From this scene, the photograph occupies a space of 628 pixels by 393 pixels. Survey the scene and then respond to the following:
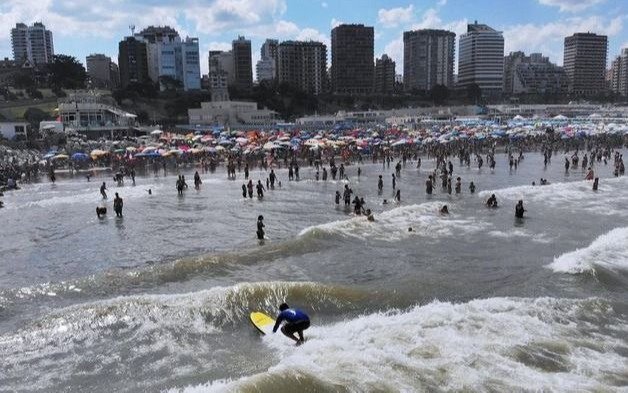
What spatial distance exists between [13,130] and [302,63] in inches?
4320

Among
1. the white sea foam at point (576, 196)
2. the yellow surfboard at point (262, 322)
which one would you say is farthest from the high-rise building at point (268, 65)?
the yellow surfboard at point (262, 322)

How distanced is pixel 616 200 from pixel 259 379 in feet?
83.7

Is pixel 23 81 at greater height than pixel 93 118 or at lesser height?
greater

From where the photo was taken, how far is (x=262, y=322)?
1133cm

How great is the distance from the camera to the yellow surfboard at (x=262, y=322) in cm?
1104

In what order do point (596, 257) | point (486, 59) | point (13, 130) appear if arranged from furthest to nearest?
point (486, 59)
point (13, 130)
point (596, 257)

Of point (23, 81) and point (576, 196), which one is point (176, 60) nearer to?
point (23, 81)

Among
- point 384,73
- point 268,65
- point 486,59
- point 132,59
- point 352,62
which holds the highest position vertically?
point 486,59

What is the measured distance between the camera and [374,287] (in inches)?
540

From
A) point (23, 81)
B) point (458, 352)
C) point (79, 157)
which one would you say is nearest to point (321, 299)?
point (458, 352)

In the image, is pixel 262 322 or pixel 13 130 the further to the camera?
pixel 13 130

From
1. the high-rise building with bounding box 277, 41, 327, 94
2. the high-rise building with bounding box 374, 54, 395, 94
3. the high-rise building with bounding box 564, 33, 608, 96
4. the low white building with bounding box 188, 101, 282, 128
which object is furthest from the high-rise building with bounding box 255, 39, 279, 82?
the high-rise building with bounding box 564, 33, 608, 96

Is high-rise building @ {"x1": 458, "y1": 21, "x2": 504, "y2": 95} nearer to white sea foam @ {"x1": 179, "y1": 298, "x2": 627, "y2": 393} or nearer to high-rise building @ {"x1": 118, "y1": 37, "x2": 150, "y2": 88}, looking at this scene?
high-rise building @ {"x1": 118, "y1": 37, "x2": 150, "y2": 88}

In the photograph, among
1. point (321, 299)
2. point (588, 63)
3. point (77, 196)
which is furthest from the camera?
point (588, 63)
